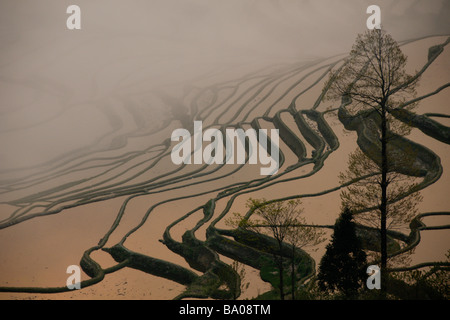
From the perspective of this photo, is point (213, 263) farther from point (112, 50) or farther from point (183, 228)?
point (112, 50)

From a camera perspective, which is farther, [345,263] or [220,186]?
[220,186]

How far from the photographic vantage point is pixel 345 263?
1132cm

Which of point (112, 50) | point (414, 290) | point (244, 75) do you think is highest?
point (112, 50)

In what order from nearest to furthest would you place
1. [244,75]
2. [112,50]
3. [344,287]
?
[344,287] → [244,75] → [112,50]

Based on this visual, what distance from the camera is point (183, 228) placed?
60.7 feet

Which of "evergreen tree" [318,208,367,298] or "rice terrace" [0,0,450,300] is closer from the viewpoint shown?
"evergreen tree" [318,208,367,298]

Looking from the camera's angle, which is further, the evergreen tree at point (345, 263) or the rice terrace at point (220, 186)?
the rice terrace at point (220, 186)

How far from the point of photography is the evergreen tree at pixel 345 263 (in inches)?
442

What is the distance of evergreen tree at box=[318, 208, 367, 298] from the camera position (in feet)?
36.9

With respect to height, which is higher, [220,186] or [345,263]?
[220,186]

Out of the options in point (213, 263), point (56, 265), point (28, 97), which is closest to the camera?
point (213, 263)

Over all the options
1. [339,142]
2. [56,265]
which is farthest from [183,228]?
[339,142]

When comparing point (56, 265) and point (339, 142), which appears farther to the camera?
point (339, 142)

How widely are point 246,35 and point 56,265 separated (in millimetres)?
39029
